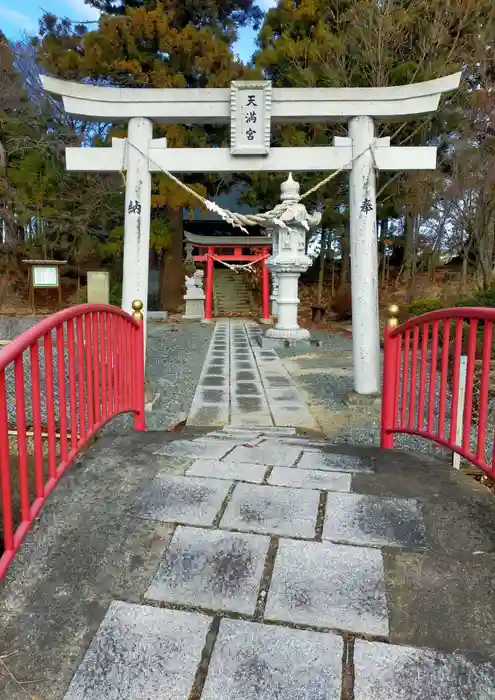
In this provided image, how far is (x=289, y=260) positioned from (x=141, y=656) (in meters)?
8.81

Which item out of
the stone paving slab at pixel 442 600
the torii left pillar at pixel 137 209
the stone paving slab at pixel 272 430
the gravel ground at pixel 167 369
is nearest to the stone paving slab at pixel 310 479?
the stone paving slab at pixel 442 600

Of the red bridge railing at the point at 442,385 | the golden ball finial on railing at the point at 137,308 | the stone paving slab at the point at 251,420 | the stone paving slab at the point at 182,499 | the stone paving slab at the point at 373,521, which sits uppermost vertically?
the golden ball finial on railing at the point at 137,308

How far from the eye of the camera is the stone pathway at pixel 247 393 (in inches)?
187

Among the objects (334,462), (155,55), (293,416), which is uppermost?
(155,55)

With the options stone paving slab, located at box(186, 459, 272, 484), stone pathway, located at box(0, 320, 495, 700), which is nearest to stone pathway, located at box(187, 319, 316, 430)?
stone paving slab, located at box(186, 459, 272, 484)

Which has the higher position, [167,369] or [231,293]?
[231,293]

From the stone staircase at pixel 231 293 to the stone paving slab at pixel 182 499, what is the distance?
1662 cm

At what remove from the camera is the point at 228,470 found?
2.50 meters

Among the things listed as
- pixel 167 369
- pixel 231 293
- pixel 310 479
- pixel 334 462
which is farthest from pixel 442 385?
pixel 231 293

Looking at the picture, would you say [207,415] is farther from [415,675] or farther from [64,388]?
[415,675]

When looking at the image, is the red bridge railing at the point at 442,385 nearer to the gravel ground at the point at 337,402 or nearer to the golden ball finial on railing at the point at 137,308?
the gravel ground at the point at 337,402

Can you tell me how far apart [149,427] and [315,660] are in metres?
3.38

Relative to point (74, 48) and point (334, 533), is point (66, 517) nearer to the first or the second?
point (334, 533)

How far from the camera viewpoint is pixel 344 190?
15133 millimetres
